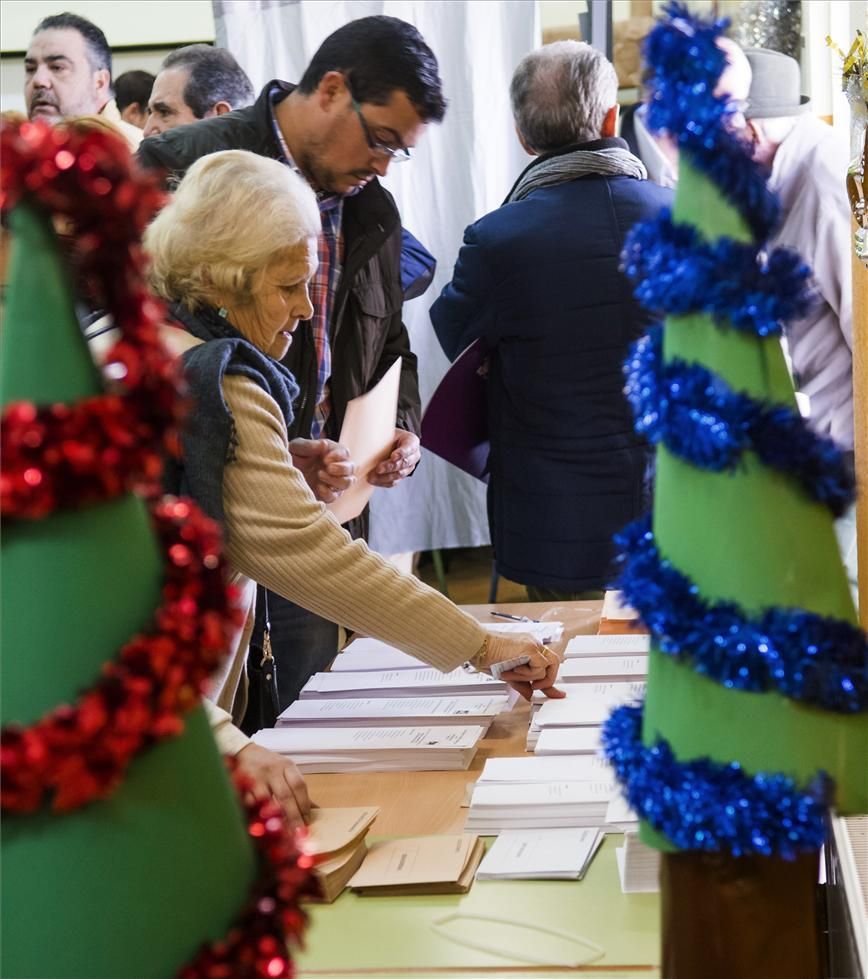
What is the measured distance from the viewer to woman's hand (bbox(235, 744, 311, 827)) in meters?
1.44

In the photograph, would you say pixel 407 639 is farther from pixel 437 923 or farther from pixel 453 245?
pixel 453 245

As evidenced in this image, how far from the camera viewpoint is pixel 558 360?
10.1ft

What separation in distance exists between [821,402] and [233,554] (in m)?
1.61

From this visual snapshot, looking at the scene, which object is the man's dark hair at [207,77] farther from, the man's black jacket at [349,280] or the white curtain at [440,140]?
the man's black jacket at [349,280]

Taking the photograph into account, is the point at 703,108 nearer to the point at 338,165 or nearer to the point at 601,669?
the point at 601,669

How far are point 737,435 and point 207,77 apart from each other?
120 inches

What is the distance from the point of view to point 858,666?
2.65 ft

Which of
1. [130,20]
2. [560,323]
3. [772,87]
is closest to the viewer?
[560,323]

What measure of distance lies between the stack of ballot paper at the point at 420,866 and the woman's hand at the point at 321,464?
844mm

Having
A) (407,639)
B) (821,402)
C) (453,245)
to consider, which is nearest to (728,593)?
(407,639)

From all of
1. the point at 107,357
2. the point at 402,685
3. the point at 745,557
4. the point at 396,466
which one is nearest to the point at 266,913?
the point at 107,357

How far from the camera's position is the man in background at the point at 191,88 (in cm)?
350

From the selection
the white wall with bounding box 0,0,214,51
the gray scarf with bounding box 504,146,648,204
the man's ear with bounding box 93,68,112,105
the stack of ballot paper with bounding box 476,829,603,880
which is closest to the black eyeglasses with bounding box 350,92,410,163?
the gray scarf with bounding box 504,146,648,204

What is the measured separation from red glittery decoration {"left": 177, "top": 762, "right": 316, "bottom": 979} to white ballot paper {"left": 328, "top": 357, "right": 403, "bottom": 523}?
1853mm
